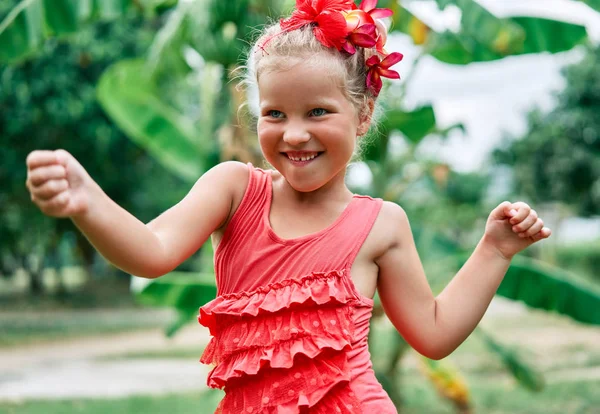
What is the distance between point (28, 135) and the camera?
13.1 m

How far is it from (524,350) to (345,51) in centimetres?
1030

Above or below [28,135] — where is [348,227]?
above

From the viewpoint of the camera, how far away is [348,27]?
1607 millimetres

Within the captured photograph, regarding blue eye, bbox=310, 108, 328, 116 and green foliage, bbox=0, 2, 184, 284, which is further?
green foliage, bbox=0, 2, 184, 284

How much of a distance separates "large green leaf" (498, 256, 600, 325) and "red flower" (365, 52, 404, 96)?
3542 millimetres

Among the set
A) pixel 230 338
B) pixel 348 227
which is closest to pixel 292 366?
pixel 230 338

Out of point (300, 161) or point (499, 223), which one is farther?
point (499, 223)

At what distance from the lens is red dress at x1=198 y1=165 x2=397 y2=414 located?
151cm

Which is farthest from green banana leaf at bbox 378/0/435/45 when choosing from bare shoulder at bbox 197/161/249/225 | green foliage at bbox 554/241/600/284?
green foliage at bbox 554/241/600/284

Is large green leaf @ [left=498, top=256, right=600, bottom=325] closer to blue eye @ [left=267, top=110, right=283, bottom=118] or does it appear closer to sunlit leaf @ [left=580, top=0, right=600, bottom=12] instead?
sunlit leaf @ [left=580, top=0, right=600, bottom=12]

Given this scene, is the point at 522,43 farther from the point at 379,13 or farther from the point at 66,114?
the point at 66,114

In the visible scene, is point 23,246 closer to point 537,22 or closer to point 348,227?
point 537,22

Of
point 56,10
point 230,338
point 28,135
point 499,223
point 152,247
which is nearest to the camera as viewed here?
point 152,247

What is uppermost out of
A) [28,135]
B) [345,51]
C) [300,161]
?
[345,51]
